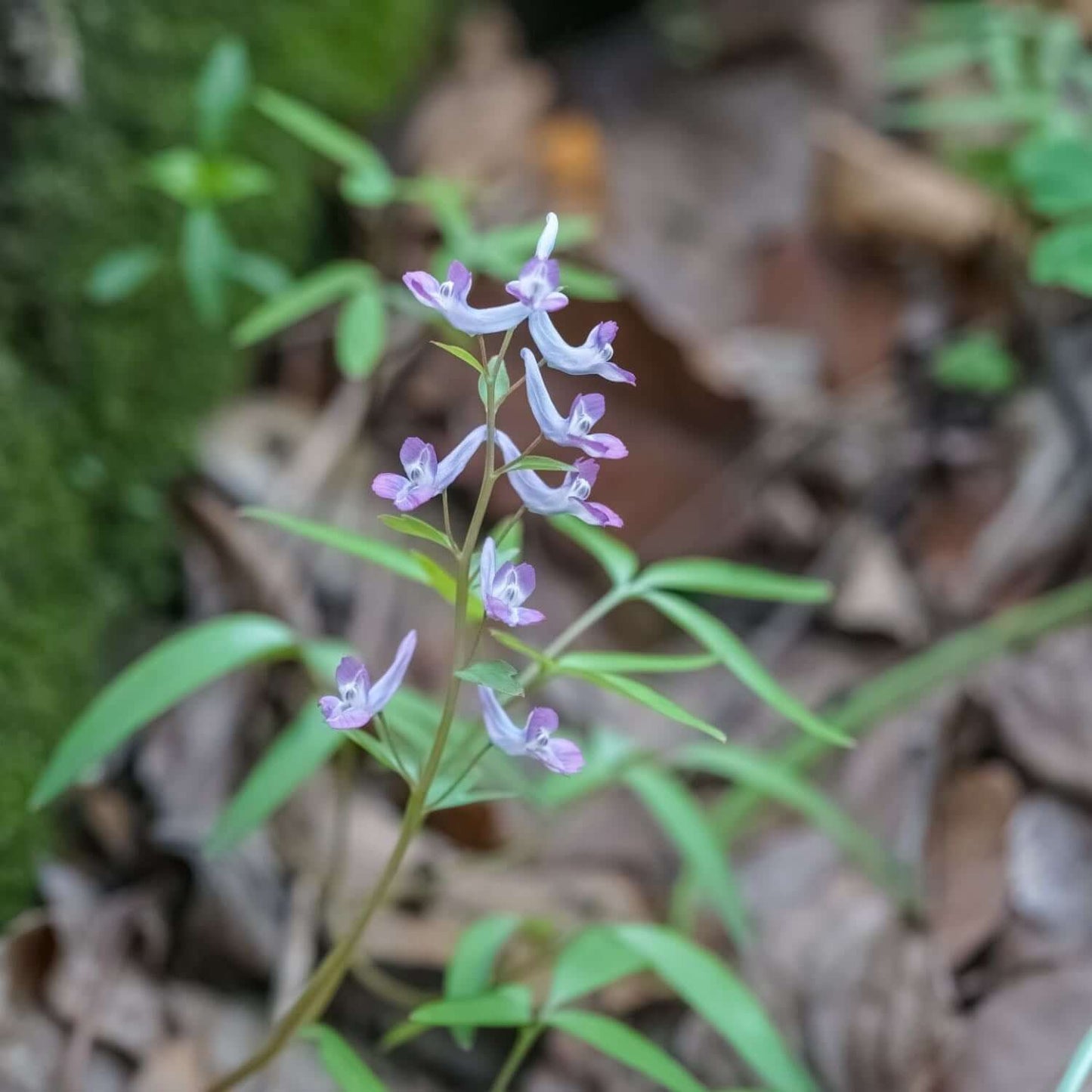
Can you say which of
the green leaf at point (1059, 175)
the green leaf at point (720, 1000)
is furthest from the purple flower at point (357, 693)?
the green leaf at point (1059, 175)

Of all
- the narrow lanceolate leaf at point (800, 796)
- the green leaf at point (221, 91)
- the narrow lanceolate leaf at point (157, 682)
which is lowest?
the narrow lanceolate leaf at point (800, 796)

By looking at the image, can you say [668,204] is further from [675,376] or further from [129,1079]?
[129,1079]

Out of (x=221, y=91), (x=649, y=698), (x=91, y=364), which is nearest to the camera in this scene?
(x=649, y=698)

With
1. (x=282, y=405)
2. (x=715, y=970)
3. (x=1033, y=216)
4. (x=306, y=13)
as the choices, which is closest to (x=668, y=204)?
(x=1033, y=216)

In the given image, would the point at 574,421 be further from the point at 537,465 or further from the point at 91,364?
the point at 91,364

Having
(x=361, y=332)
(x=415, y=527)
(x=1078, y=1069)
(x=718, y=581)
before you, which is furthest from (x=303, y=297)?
(x=1078, y=1069)

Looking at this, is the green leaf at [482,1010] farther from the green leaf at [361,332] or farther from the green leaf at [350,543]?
the green leaf at [361,332]
